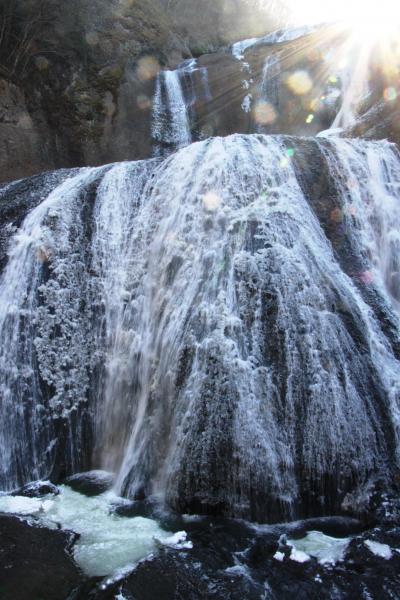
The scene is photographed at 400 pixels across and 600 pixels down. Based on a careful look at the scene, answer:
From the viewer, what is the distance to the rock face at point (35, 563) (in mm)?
3289

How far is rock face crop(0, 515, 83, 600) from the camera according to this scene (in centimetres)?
329

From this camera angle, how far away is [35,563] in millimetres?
3600

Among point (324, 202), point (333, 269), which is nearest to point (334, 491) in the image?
point (333, 269)

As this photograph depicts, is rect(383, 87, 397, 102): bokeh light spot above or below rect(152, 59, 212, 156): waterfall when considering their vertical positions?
below

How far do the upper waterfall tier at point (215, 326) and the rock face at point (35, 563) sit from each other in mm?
1025

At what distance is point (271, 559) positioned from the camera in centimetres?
371

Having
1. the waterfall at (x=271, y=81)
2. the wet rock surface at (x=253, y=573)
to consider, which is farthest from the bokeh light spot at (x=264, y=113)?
the wet rock surface at (x=253, y=573)

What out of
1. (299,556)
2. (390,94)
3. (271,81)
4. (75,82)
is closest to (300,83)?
(271,81)

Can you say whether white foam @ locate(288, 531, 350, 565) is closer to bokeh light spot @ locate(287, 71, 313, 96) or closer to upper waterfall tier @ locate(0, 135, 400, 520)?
upper waterfall tier @ locate(0, 135, 400, 520)

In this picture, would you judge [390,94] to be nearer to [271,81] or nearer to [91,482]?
[271,81]

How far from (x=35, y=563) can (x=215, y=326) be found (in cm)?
264

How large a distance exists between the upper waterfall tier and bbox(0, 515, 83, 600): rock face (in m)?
1.03

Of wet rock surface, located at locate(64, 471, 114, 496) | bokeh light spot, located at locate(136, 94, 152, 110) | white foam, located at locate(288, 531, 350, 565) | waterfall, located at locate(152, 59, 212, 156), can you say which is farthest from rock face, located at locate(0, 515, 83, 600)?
bokeh light spot, located at locate(136, 94, 152, 110)

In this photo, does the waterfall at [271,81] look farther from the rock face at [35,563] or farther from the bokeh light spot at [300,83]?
the rock face at [35,563]
